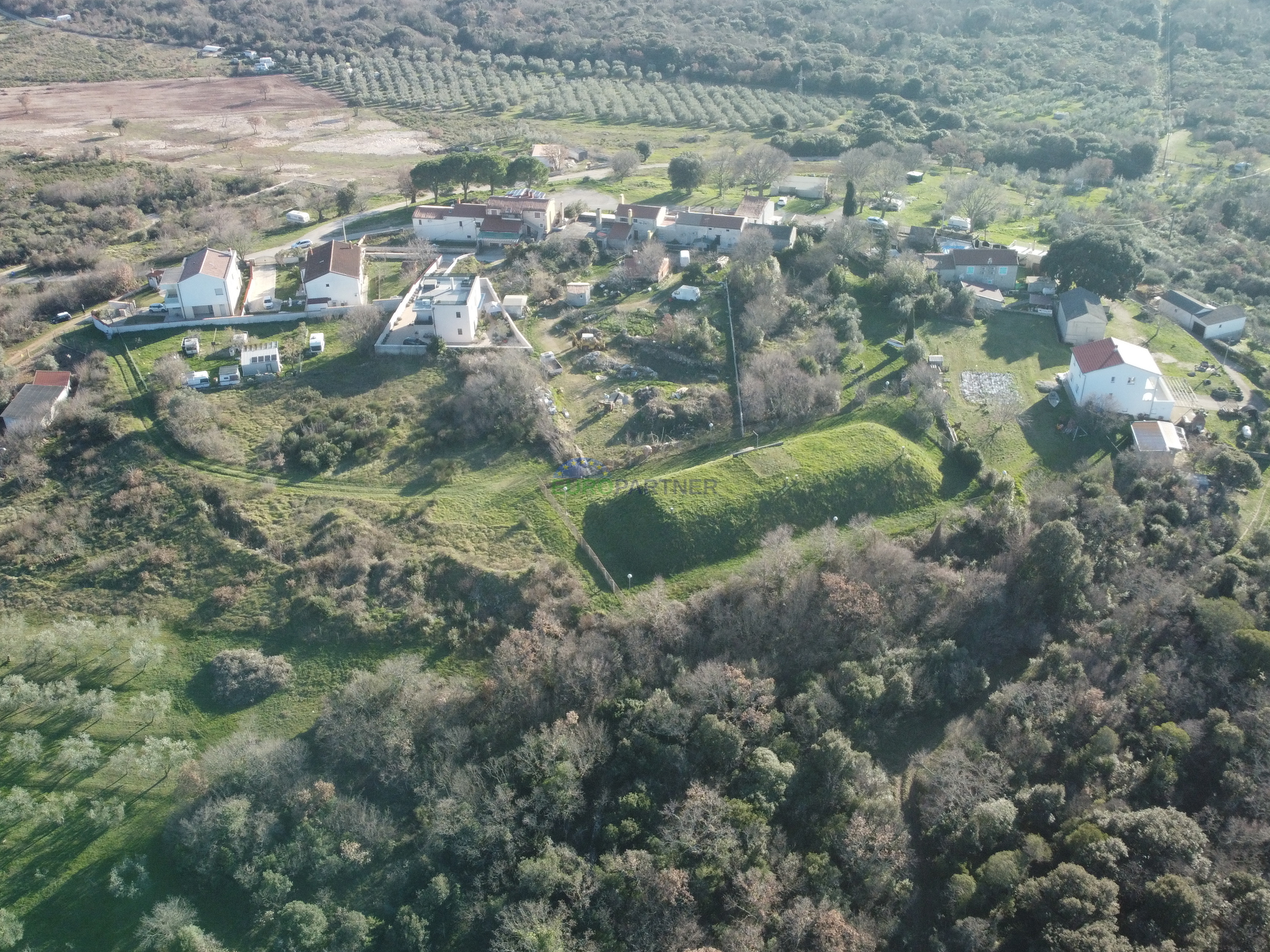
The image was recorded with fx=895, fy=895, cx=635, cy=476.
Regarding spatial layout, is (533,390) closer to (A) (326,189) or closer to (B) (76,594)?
(B) (76,594)

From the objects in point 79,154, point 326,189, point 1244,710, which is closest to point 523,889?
point 1244,710

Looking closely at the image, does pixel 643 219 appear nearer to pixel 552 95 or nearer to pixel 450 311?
pixel 450 311

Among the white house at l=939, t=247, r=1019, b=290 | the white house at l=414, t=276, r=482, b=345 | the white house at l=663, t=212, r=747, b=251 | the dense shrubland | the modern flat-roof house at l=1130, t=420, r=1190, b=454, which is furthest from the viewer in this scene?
the white house at l=663, t=212, r=747, b=251

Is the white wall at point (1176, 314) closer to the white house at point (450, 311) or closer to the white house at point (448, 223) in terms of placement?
the white house at point (450, 311)

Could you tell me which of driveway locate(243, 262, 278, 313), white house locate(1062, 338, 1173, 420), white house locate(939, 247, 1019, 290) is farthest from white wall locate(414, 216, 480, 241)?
white house locate(1062, 338, 1173, 420)

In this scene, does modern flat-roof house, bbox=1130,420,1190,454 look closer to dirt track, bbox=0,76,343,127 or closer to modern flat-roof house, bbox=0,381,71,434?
modern flat-roof house, bbox=0,381,71,434

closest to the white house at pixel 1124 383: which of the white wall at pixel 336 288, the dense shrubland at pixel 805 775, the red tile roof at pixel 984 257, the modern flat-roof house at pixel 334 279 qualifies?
the dense shrubland at pixel 805 775
